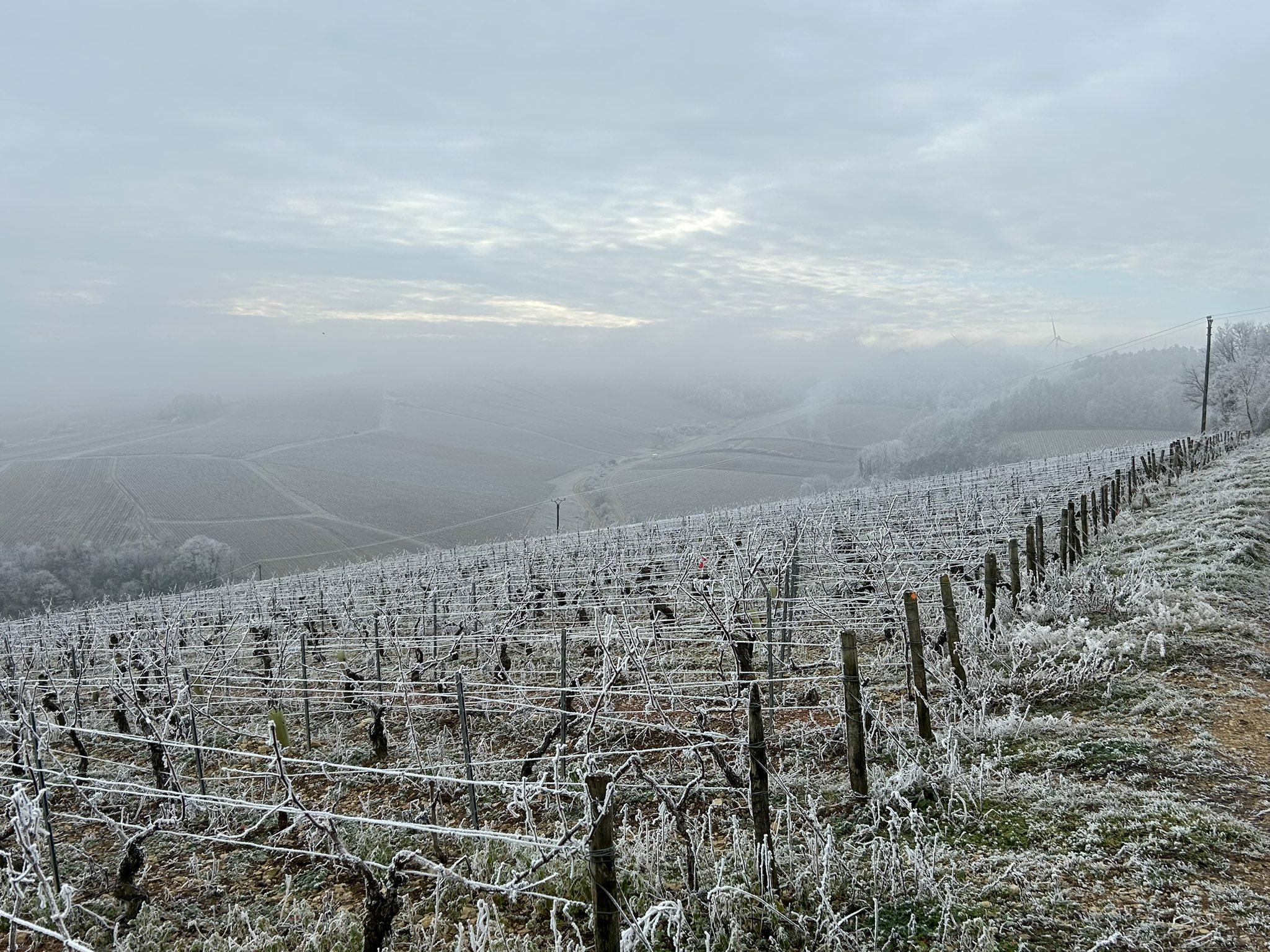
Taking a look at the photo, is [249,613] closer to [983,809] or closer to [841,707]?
[841,707]

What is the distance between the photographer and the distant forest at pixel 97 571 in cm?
3888

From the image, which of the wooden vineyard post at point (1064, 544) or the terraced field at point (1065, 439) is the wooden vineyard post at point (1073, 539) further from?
the terraced field at point (1065, 439)

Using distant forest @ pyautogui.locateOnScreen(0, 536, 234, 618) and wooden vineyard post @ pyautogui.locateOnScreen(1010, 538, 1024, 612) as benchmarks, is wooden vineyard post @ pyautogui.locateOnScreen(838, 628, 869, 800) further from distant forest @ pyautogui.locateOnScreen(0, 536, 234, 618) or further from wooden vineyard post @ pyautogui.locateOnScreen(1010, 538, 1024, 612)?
distant forest @ pyautogui.locateOnScreen(0, 536, 234, 618)

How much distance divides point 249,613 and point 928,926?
13.3 meters

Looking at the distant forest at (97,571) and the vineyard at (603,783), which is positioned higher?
the vineyard at (603,783)

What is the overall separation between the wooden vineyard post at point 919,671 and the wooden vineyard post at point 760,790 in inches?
70.2

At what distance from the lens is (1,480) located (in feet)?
205

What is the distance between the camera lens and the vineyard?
11.4 feet

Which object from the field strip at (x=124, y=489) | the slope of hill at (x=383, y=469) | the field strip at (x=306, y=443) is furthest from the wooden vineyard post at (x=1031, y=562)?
the field strip at (x=306, y=443)

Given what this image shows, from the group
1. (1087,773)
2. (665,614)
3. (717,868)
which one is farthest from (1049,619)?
(717,868)

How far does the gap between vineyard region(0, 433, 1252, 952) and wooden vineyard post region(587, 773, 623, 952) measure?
1 cm

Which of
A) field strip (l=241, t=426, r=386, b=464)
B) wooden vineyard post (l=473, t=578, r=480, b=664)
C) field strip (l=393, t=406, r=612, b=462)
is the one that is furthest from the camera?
field strip (l=393, t=406, r=612, b=462)

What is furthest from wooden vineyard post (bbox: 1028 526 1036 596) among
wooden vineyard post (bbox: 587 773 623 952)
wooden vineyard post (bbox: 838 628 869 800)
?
wooden vineyard post (bbox: 587 773 623 952)

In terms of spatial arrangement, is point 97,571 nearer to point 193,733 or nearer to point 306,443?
point 306,443
